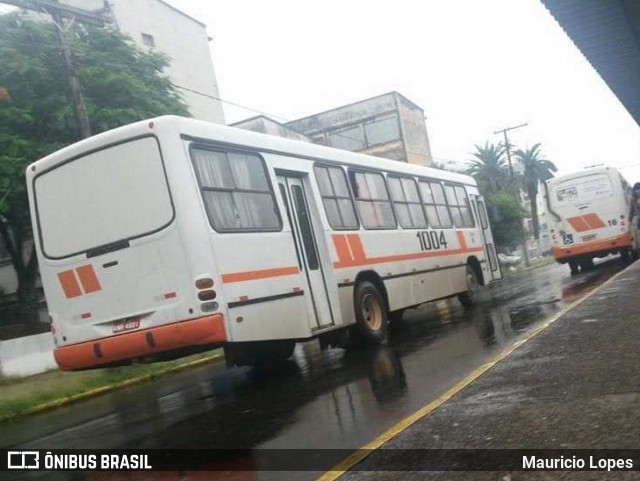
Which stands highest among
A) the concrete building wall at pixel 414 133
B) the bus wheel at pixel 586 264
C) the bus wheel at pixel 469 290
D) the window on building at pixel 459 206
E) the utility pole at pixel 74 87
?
the concrete building wall at pixel 414 133

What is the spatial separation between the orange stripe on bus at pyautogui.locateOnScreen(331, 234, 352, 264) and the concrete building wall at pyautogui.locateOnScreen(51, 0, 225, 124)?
2048 cm

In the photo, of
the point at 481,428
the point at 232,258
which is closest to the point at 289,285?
the point at 232,258

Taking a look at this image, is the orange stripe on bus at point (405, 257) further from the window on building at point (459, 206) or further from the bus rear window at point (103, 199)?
the bus rear window at point (103, 199)

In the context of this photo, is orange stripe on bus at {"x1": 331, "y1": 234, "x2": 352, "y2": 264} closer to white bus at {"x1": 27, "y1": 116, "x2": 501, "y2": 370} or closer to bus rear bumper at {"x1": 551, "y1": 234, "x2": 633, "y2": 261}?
white bus at {"x1": 27, "y1": 116, "x2": 501, "y2": 370}

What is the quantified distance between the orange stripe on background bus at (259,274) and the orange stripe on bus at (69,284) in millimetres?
1845

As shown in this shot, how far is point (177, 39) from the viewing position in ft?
104

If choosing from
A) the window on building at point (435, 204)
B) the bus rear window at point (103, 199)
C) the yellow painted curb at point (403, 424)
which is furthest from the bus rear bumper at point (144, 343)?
the window on building at point (435, 204)

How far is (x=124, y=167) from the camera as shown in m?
7.05

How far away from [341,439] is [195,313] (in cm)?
241

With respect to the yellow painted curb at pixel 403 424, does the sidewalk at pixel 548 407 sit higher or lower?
lower

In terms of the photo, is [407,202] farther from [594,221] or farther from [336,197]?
[594,221]

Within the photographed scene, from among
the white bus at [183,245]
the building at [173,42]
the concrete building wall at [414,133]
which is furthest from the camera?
the concrete building wall at [414,133]

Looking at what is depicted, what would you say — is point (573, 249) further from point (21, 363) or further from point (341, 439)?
point (341, 439)

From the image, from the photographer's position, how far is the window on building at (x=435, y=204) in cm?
1327
